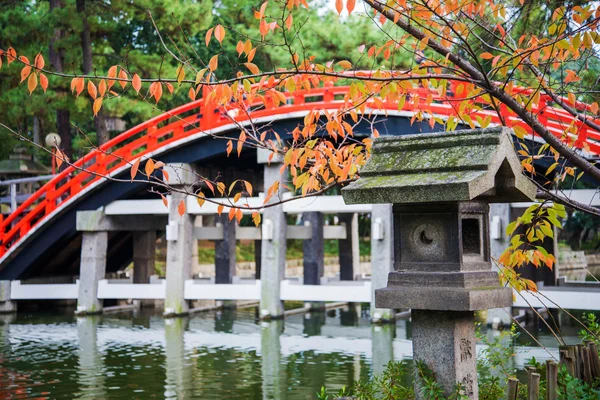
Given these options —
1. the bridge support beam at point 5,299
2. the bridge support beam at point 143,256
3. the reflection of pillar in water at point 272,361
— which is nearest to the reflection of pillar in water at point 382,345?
the reflection of pillar in water at point 272,361

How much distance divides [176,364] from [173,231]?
21.6ft

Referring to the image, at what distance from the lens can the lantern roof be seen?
5625mm

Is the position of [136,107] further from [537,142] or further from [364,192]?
[364,192]

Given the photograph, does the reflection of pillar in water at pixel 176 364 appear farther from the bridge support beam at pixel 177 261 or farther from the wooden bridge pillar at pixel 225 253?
the wooden bridge pillar at pixel 225 253

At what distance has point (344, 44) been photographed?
22484mm

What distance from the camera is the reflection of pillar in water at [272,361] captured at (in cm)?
983

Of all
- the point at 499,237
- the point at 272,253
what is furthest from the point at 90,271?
the point at 499,237

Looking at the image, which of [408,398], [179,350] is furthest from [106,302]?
[408,398]

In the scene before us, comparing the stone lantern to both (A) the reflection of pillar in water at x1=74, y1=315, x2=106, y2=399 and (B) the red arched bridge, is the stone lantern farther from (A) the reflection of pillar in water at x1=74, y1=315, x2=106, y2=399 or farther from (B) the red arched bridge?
(B) the red arched bridge

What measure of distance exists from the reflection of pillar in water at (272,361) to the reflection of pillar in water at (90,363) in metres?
1.96

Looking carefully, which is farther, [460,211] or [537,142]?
[537,142]

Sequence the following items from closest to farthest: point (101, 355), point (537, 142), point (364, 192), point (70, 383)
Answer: point (364, 192) → point (70, 383) → point (101, 355) → point (537, 142)

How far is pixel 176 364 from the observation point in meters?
11.9

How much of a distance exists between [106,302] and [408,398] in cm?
1592
